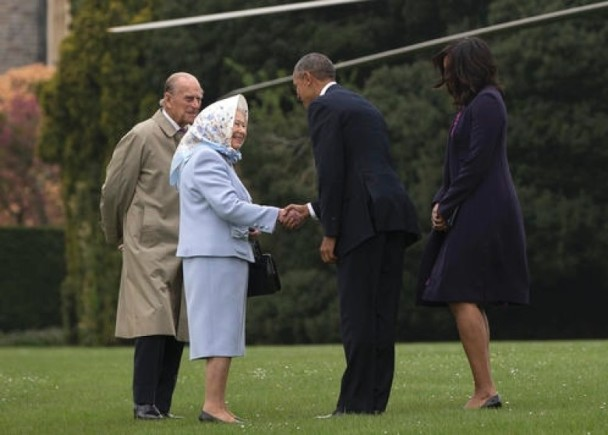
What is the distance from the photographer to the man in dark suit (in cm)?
934

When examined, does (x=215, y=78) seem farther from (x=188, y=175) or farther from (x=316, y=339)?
(x=188, y=175)

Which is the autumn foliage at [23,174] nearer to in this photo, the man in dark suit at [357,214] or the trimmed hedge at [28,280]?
the trimmed hedge at [28,280]

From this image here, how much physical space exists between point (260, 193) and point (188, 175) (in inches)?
788

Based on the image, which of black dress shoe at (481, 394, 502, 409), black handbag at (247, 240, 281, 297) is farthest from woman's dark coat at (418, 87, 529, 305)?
black handbag at (247, 240, 281, 297)

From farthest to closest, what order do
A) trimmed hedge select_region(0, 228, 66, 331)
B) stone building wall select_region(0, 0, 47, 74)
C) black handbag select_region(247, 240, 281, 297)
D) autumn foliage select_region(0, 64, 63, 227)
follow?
stone building wall select_region(0, 0, 47, 74)
autumn foliage select_region(0, 64, 63, 227)
trimmed hedge select_region(0, 228, 66, 331)
black handbag select_region(247, 240, 281, 297)

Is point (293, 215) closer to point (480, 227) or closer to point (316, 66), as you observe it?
point (316, 66)

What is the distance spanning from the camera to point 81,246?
33219 mm

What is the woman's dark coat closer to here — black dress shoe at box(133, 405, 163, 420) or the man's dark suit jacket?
the man's dark suit jacket

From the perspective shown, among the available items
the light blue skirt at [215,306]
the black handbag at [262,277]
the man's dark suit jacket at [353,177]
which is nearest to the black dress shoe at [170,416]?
the light blue skirt at [215,306]

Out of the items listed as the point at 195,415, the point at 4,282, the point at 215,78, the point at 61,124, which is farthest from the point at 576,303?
the point at 195,415

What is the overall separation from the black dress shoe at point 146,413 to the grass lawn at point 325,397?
0.28 feet

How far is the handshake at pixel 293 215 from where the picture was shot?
955 cm

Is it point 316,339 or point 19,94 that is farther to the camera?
point 19,94

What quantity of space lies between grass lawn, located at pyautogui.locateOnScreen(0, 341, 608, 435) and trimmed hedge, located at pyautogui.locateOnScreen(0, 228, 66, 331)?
2097 cm
